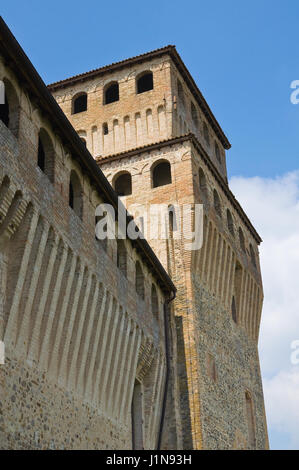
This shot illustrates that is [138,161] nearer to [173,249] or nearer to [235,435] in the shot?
[173,249]

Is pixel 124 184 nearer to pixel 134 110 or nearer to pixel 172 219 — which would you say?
pixel 134 110

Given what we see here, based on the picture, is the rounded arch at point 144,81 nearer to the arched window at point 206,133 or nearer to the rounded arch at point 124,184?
the arched window at point 206,133

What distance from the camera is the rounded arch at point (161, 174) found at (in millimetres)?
21734

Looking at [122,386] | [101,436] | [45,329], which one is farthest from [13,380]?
[122,386]

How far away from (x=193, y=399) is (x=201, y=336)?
1.92m

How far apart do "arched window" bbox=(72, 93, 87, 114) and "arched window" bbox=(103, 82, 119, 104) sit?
87 centimetres

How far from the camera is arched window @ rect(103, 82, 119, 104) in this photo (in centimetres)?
2466

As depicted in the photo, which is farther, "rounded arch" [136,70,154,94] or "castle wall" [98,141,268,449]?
"rounded arch" [136,70,154,94]

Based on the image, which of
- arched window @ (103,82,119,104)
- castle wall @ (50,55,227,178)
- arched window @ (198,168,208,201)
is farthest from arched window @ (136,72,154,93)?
arched window @ (198,168,208,201)

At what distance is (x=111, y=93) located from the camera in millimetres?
24906

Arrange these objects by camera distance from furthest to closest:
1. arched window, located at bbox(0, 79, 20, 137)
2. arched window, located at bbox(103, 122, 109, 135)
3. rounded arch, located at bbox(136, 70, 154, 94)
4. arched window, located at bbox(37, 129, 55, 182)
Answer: rounded arch, located at bbox(136, 70, 154, 94)
arched window, located at bbox(103, 122, 109, 135)
arched window, located at bbox(37, 129, 55, 182)
arched window, located at bbox(0, 79, 20, 137)

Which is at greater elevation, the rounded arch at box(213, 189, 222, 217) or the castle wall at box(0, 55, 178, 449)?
the rounded arch at box(213, 189, 222, 217)

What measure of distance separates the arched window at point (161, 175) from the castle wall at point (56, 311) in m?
6.96

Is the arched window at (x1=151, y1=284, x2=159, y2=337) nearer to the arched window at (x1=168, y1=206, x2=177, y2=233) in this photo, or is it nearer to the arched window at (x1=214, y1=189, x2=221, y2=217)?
the arched window at (x1=168, y1=206, x2=177, y2=233)
